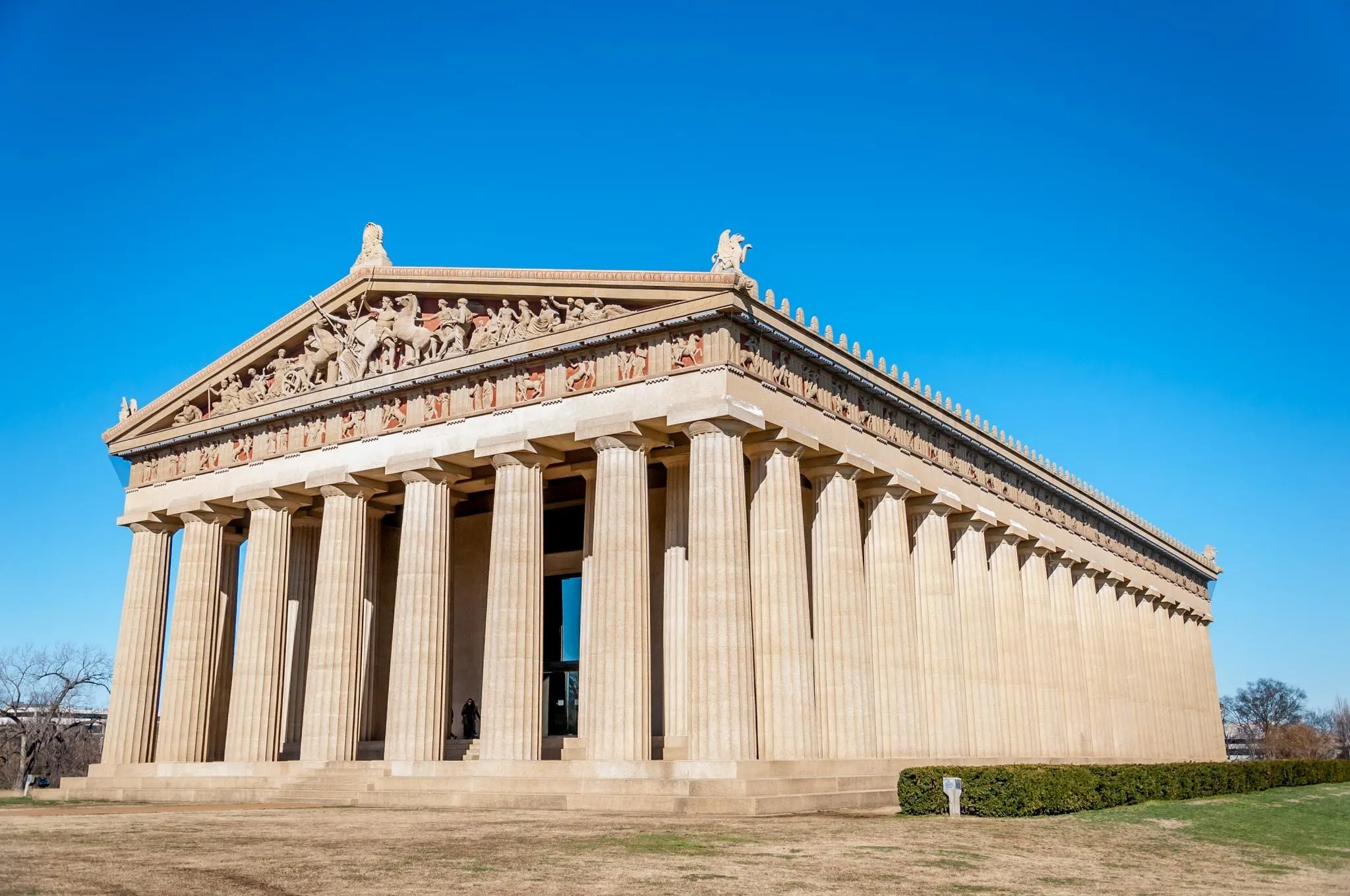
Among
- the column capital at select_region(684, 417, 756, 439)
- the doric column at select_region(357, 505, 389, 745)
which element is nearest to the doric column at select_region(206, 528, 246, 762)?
the doric column at select_region(357, 505, 389, 745)

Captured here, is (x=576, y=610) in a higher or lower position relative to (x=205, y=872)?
higher

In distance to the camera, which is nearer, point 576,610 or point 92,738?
point 576,610

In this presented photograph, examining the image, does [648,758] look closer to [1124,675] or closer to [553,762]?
[553,762]

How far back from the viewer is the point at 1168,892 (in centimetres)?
1389

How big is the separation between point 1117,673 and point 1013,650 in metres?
13.5

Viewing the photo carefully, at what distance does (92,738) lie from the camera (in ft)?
309

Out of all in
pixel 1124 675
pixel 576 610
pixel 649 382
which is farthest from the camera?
pixel 1124 675

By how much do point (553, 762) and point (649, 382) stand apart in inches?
411

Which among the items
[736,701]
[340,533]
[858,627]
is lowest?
[736,701]

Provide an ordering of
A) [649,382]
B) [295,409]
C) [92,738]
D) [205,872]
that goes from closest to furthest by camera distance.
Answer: [205,872], [649,382], [295,409], [92,738]

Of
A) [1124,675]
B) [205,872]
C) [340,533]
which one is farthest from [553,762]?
[1124,675]

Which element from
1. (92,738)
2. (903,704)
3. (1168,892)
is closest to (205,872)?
(1168,892)

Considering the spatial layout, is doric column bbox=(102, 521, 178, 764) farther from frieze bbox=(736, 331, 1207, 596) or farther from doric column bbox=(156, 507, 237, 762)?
frieze bbox=(736, 331, 1207, 596)

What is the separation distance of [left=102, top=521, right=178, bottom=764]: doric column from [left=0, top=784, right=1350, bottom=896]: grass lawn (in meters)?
15.9
